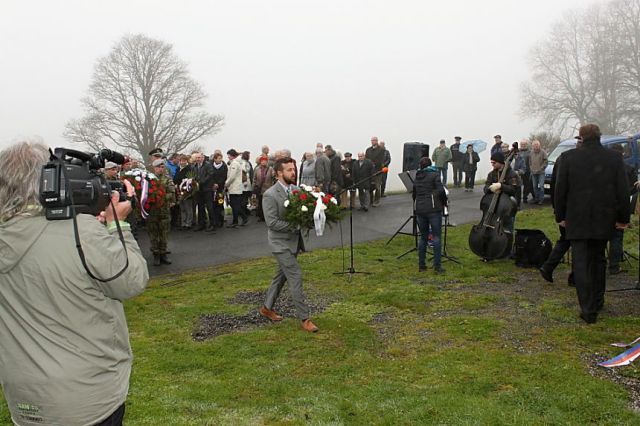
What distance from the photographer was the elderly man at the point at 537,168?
17.3m

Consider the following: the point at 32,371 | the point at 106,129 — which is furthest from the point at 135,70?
the point at 32,371

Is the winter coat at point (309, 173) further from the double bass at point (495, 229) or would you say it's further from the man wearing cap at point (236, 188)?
the double bass at point (495, 229)

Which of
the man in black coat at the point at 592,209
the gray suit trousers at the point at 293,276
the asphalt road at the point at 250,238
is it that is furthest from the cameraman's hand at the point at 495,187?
the gray suit trousers at the point at 293,276

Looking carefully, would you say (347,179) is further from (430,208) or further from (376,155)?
(430,208)

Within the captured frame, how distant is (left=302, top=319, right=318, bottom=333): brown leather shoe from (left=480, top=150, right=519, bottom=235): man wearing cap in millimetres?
4771

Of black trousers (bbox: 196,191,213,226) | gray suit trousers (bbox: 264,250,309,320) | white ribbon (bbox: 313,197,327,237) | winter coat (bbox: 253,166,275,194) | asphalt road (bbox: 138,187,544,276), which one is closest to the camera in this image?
gray suit trousers (bbox: 264,250,309,320)

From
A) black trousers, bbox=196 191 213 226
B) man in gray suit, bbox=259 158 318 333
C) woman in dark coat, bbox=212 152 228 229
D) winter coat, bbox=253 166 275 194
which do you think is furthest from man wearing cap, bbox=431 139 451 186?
man in gray suit, bbox=259 158 318 333

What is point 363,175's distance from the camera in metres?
17.7

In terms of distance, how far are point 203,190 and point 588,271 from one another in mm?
10736

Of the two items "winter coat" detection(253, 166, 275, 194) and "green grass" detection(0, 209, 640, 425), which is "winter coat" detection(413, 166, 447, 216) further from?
"winter coat" detection(253, 166, 275, 194)

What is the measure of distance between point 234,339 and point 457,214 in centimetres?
1139

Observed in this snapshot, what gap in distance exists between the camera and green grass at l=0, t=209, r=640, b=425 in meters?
4.65

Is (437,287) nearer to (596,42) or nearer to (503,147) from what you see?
(503,147)

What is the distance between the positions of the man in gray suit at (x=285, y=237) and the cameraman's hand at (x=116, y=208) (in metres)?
4.00
